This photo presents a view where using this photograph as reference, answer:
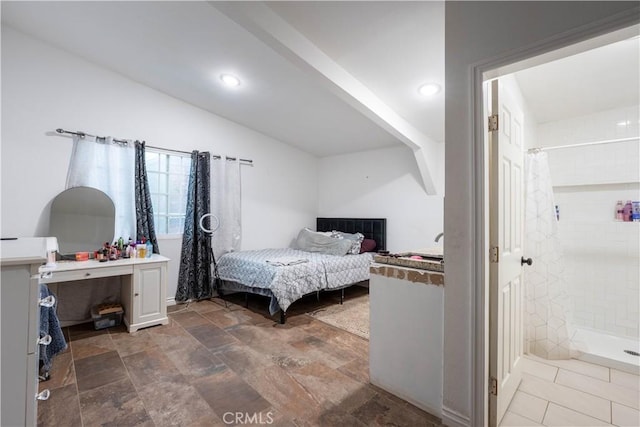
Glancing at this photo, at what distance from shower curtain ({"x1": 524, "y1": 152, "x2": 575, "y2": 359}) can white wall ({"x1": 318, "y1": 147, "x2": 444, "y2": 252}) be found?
153 cm

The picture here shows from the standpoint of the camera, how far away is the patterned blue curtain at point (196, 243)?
3758 mm

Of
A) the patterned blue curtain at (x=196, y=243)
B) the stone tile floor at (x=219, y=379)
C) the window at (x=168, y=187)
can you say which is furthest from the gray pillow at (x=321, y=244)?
the window at (x=168, y=187)

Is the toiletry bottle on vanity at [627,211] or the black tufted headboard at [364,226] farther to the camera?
the black tufted headboard at [364,226]

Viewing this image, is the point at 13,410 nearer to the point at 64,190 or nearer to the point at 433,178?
the point at 64,190

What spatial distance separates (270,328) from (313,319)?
0.52m

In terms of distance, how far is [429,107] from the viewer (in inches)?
125

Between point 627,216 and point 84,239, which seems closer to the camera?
point 627,216

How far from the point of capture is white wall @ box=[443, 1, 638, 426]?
1.40 metres

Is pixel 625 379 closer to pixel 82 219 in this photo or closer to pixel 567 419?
pixel 567 419

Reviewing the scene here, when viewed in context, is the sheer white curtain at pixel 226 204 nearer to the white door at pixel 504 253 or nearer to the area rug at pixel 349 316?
the area rug at pixel 349 316

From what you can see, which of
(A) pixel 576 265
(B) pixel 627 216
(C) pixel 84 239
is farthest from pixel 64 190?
(B) pixel 627 216

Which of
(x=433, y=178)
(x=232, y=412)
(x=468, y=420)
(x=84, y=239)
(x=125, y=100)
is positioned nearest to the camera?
(x=468, y=420)
